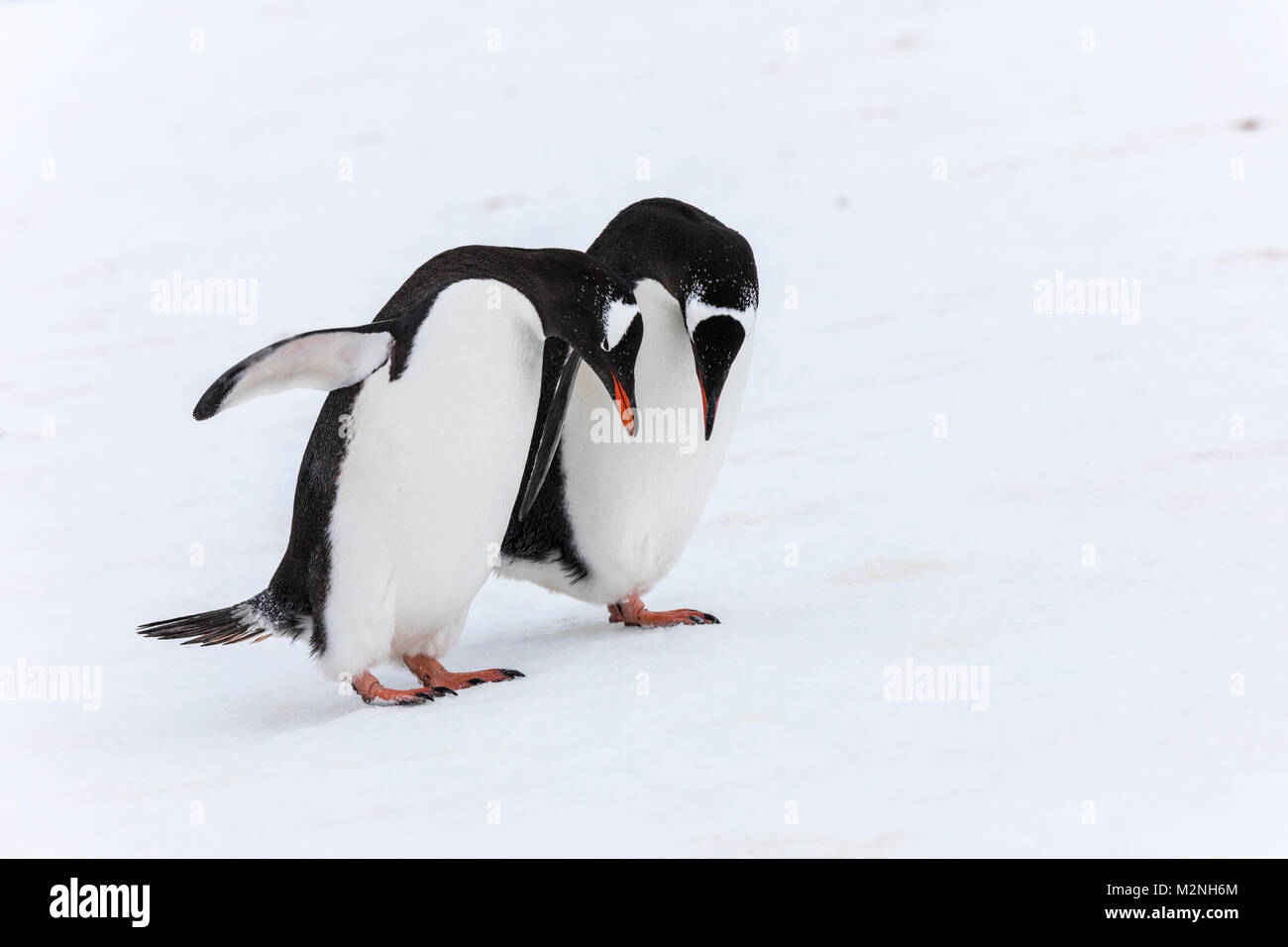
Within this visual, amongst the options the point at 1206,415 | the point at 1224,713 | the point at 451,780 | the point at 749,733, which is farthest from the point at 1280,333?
the point at 451,780

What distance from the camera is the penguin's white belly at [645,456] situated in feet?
8.53

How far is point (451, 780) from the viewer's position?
2018mm

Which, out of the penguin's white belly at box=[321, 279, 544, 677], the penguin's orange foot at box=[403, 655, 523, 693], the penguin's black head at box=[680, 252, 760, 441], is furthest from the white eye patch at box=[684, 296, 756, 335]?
the penguin's orange foot at box=[403, 655, 523, 693]

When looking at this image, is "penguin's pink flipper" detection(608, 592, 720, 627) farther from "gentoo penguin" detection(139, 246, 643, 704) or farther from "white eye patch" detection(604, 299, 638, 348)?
"white eye patch" detection(604, 299, 638, 348)

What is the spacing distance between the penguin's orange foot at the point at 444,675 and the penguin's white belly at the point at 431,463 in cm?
11

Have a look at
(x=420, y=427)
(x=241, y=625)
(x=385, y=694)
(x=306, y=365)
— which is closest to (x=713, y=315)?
(x=420, y=427)

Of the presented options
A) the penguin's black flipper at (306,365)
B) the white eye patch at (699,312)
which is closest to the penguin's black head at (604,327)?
the white eye patch at (699,312)

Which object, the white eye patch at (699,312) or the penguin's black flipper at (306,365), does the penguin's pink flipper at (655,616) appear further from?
the penguin's black flipper at (306,365)

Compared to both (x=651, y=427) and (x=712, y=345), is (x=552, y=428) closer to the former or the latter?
(x=651, y=427)

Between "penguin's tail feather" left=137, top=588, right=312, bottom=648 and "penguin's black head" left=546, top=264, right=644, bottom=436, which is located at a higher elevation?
"penguin's black head" left=546, top=264, right=644, bottom=436

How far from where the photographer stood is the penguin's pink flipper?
2.77 metres

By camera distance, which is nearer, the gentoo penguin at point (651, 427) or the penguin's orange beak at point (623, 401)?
the penguin's orange beak at point (623, 401)

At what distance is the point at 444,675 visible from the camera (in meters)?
2.49

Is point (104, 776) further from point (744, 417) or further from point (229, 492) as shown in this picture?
point (744, 417)
